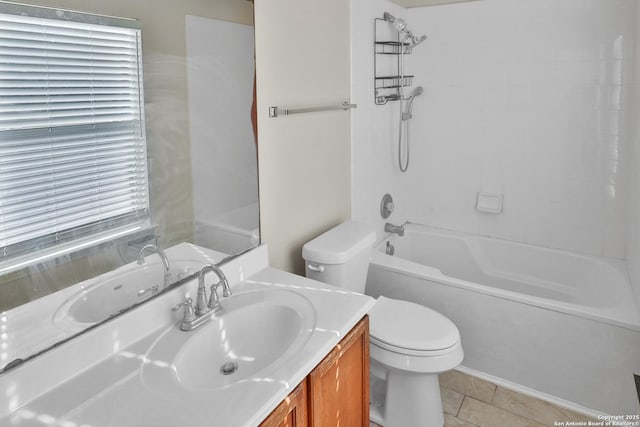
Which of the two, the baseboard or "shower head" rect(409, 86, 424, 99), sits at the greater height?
"shower head" rect(409, 86, 424, 99)

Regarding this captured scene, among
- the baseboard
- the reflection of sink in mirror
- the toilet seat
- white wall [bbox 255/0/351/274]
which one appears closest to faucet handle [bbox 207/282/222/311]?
the reflection of sink in mirror

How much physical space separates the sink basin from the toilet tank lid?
431mm

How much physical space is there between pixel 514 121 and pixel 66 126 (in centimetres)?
270

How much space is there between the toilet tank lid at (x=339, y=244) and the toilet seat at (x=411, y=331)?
32cm

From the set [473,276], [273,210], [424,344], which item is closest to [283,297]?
[273,210]

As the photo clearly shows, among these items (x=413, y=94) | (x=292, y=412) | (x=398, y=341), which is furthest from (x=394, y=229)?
(x=292, y=412)

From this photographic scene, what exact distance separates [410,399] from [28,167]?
1.81 meters

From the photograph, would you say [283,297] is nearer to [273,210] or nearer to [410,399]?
[273,210]

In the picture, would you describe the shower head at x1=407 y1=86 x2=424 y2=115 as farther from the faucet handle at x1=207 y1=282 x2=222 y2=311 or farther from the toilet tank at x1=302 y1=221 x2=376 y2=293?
the faucet handle at x1=207 y1=282 x2=222 y2=311

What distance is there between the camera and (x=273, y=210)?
212 cm

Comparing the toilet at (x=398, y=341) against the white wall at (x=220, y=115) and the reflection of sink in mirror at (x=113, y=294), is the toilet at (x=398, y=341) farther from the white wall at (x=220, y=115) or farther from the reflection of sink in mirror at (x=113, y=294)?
the reflection of sink in mirror at (x=113, y=294)

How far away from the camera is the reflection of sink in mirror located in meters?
1.28

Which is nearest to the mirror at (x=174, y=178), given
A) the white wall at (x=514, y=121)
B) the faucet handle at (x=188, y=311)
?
the faucet handle at (x=188, y=311)

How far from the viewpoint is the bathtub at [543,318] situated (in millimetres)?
2230
